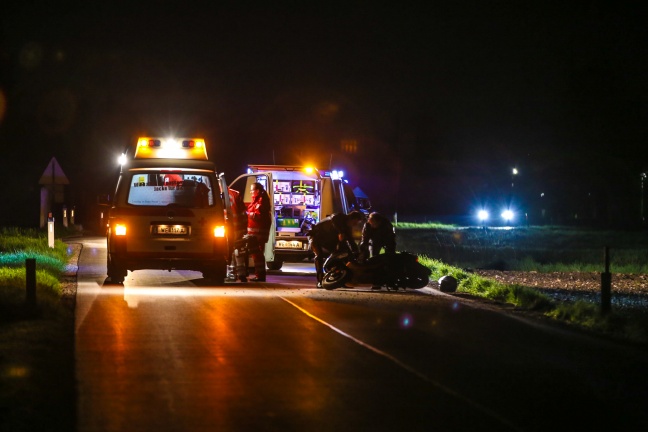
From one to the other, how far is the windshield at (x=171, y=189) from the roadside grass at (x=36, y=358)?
2235mm

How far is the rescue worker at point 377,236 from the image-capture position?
20875 mm

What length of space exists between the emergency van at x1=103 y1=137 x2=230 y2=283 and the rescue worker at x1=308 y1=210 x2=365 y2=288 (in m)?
1.81

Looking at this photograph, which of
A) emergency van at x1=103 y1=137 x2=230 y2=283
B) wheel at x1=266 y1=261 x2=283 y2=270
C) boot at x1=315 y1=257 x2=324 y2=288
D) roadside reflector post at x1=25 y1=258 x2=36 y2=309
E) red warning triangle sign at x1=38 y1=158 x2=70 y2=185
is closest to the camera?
roadside reflector post at x1=25 y1=258 x2=36 y2=309

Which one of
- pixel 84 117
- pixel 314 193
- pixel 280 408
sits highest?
pixel 84 117

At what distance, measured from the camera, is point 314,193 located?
84.7 feet

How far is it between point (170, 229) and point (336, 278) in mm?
3178

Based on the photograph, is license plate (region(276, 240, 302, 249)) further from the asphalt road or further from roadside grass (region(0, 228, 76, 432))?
the asphalt road

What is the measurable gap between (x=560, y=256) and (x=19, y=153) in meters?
47.3

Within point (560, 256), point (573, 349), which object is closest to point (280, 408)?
point (573, 349)

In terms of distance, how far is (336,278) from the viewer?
20219mm

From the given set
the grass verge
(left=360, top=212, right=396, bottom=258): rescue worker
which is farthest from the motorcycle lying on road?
the grass verge

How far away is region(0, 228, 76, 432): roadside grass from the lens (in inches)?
326

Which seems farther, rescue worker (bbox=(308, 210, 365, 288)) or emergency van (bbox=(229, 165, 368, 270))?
emergency van (bbox=(229, 165, 368, 270))

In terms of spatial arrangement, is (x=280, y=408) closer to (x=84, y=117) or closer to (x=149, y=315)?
(x=149, y=315)
